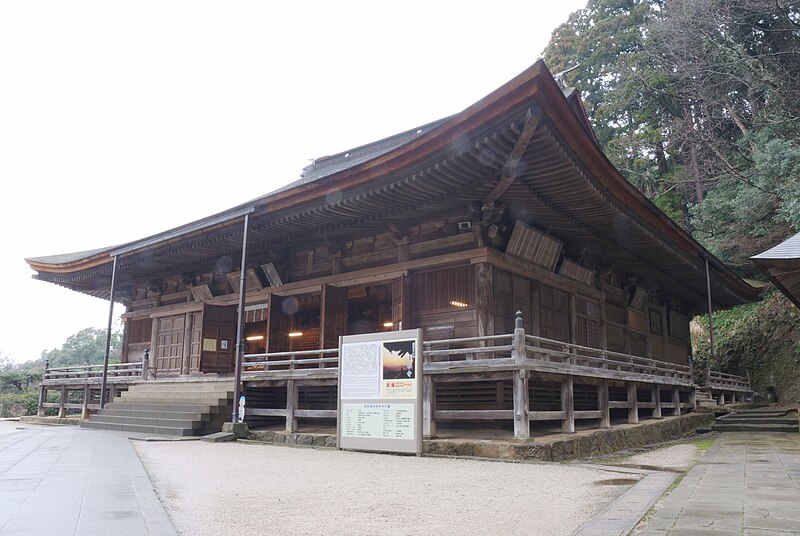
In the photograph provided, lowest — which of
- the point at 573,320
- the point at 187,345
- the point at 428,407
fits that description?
the point at 428,407

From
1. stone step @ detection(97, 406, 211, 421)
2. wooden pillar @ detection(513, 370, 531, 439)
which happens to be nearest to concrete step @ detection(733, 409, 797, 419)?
wooden pillar @ detection(513, 370, 531, 439)

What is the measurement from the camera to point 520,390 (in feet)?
30.0

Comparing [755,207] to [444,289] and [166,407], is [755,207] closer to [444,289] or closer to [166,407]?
[444,289]

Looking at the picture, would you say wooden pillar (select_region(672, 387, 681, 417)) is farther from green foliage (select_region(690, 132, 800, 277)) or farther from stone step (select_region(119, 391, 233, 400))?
stone step (select_region(119, 391, 233, 400))

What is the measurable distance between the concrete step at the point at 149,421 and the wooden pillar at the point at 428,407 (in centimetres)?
572

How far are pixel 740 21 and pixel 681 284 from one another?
47.5 ft

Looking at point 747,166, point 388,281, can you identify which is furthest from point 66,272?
point 747,166

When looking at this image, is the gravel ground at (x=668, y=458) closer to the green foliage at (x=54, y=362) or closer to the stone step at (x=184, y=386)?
the stone step at (x=184, y=386)

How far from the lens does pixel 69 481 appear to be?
5.66m

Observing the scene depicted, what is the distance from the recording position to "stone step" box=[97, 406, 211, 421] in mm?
12828

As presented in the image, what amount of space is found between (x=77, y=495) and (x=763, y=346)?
2620cm

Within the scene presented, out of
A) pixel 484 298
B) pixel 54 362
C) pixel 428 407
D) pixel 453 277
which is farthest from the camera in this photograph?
pixel 54 362

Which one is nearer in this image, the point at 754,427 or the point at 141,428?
the point at 141,428

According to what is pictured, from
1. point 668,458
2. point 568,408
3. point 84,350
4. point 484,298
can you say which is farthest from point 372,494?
point 84,350
